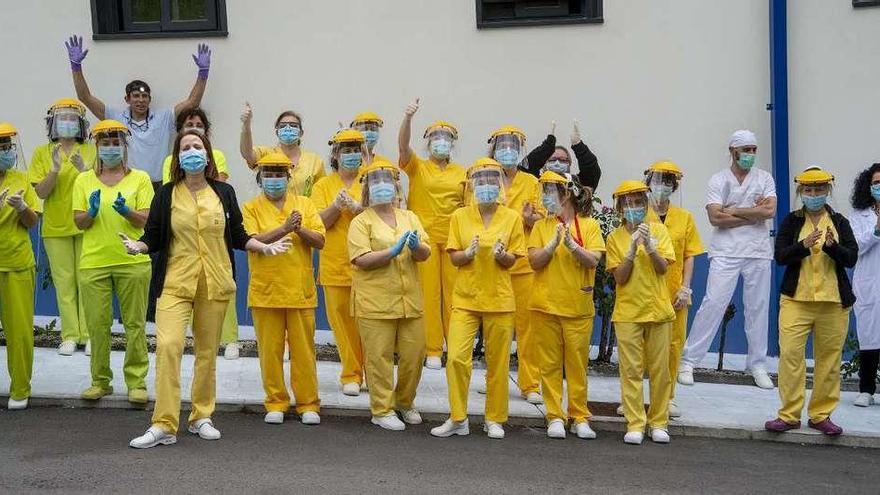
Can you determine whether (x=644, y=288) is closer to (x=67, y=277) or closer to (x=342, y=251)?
(x=342, y=251)

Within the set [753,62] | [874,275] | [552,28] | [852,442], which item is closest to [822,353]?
[852,442]

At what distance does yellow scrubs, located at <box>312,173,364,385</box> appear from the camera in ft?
30.5

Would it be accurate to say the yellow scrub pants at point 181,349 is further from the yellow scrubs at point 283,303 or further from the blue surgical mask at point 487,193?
the blue surgical mask at point 487,193

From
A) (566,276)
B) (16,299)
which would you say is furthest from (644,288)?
(16,299)

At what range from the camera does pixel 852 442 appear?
8688 millimetres

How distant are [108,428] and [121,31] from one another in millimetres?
4970

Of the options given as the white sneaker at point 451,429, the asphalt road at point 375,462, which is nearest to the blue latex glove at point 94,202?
the asphalt road at point 375,462

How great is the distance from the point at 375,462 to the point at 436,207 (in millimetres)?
2838

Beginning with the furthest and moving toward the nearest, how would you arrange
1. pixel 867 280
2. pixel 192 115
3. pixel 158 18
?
pixel 158 18
pixel 192 115
pixel 867 280

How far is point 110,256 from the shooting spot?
8.76 meters

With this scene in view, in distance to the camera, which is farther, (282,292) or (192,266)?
(282,292)

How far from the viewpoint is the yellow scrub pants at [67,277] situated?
33.9ft

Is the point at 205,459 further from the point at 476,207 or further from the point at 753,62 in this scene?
the point at 753,62

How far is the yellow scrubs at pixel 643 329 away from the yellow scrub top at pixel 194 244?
2.68 meters
